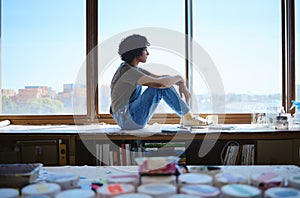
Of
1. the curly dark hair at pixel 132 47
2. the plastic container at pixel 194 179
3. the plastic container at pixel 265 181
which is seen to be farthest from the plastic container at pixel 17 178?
the curly dark hair at pixel 132 47

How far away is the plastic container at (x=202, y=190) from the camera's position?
966 millimetres

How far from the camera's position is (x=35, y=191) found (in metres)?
1.00

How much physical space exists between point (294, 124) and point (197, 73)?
909 millimetres

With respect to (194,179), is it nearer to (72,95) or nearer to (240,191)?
(240,191)

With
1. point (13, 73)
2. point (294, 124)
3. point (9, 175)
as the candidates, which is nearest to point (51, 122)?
point (13, 73)

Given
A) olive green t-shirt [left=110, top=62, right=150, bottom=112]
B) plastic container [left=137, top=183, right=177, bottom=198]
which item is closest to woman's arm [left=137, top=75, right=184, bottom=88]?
olive green t-shirt [left=110, top=62, right=150, bottom=112]

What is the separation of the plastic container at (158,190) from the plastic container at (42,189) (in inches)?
10.8

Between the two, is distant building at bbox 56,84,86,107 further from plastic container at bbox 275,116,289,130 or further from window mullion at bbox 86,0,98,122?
plastic container at bbox 275,116,289,130

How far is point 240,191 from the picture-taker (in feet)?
3.21

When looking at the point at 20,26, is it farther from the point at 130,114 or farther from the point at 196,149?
the point at 196,149

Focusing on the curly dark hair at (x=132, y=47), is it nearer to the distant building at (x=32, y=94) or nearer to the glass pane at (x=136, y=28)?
the glass pane at (x=136, y=28)

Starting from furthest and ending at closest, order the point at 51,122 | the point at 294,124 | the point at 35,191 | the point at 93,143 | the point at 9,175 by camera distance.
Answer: the point at 51,122 → the point at 294,124 → the point at 93,143 → the point at 9,175 → the point at 35,191

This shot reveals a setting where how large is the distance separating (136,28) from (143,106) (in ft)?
2.81

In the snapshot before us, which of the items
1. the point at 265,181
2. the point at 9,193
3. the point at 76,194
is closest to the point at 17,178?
the point at 9,193
